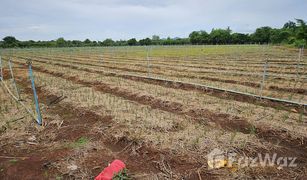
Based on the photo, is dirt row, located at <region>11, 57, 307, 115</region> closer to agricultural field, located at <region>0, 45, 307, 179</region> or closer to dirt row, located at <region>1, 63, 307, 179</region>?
agricultural field, located at <region>0, 45, 307, 179</region>

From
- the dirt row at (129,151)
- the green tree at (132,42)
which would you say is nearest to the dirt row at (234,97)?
the dirt row at (129,151)

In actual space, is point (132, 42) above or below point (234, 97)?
above

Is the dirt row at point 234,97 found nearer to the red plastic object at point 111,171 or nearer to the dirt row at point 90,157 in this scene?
the dirt row at point 90,157

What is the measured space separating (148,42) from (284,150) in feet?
258

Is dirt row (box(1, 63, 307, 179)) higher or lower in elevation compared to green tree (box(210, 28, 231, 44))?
lower

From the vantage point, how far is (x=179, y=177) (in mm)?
2660

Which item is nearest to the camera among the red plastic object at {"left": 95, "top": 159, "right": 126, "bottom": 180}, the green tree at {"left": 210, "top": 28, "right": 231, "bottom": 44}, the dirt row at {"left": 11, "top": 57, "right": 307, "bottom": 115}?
the red plastic object at {"left": 95, "top": 159, "right": 126, "bottom": 180}

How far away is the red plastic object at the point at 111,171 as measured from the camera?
251cm

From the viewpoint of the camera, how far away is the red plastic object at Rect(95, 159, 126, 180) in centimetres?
251

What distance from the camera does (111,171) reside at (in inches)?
104

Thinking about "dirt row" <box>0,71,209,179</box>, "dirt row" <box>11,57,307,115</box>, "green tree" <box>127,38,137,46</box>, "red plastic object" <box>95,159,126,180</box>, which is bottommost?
"dirt row" <box>0,71,209,179</box>

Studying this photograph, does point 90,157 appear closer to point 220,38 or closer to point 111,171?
point 111,171

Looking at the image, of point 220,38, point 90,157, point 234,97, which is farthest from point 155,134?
point 220,38

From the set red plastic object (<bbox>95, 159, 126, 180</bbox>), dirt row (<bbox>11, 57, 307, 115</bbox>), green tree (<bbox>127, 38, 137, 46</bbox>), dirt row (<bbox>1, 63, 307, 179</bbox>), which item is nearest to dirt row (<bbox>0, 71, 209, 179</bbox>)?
dirt row (<bbox>1, 63, 307, 179</bbox>)
